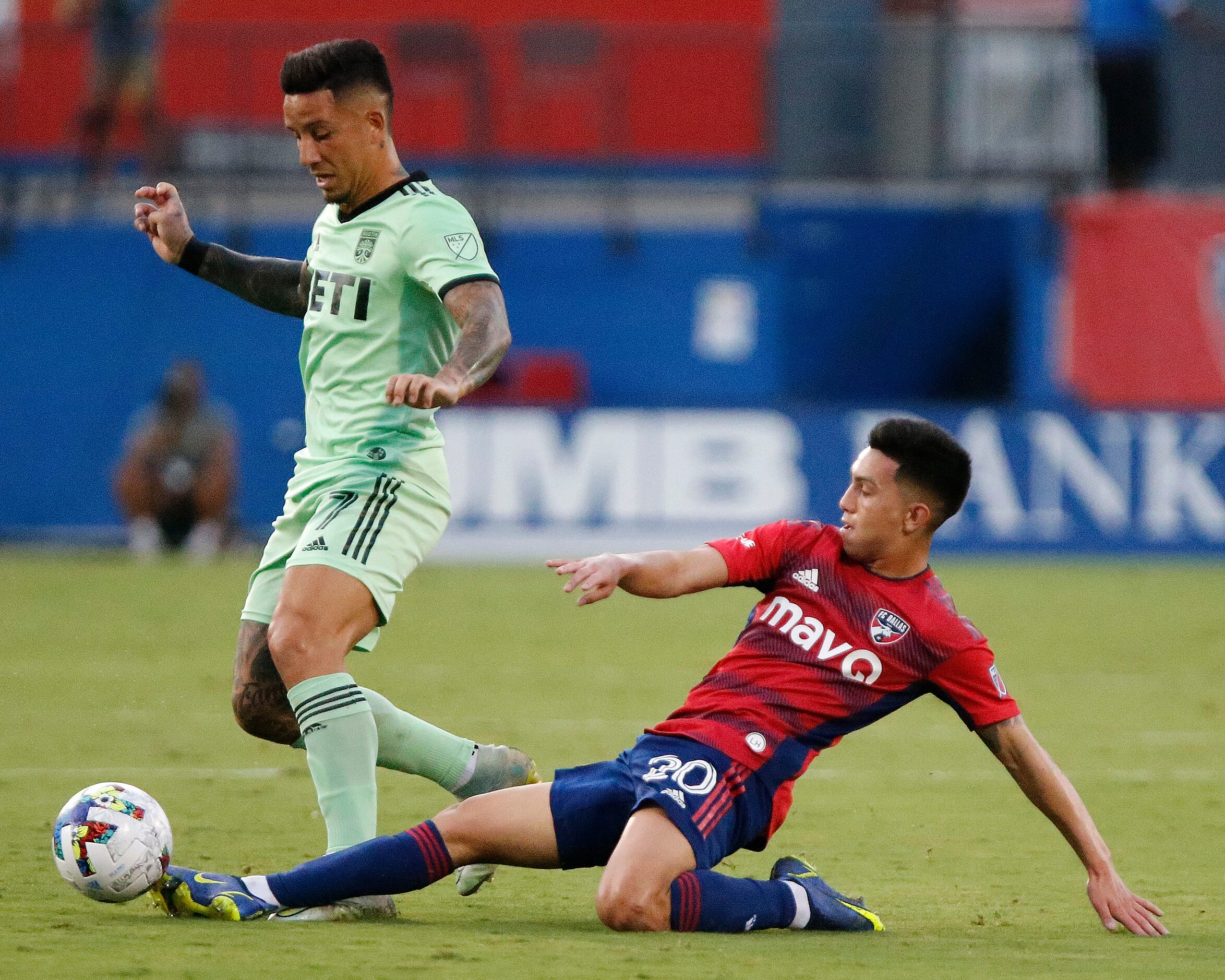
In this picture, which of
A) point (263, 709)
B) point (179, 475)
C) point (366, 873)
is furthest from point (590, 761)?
point (179, 475)

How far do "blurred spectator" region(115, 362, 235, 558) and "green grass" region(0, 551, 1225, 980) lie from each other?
1.77 meters

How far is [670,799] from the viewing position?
15.2 ft

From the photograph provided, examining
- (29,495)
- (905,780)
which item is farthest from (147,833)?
(29,495)

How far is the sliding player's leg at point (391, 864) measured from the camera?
Result: 4574 mm

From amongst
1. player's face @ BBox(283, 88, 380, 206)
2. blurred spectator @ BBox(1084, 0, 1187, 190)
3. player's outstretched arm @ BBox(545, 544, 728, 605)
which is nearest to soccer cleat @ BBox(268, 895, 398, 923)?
player's outstretched arm @ BBox(545, 544, 728, 605)

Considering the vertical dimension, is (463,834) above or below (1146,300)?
below

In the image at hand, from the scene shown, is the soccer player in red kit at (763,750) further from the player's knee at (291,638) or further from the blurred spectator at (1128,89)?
the blurred spectator at (1128,89)

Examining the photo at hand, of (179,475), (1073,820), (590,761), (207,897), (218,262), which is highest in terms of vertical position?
(218,262)

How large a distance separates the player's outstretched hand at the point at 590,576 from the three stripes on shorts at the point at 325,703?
0.65 metres

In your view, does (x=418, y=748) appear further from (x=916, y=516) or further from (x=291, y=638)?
(x=916, y=516)

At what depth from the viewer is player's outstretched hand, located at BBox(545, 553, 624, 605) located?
14.5 ft

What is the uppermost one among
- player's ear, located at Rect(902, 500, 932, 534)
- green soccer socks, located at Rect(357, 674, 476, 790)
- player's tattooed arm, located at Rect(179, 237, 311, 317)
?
player's tattooed arm, located at Rect(179, 237, 311, 317)

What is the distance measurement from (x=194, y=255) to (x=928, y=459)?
2.20 meters

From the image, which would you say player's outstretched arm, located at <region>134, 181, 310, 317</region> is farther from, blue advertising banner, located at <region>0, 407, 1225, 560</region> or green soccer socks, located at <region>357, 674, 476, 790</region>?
blue advertising banner, located at <region>0, 407, 1225, 560</region>
